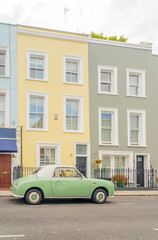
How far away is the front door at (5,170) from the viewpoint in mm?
23125

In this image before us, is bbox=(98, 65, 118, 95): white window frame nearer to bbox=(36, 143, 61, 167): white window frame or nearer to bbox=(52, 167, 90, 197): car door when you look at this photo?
bbox=(36, 143, 61, 167): white window frame

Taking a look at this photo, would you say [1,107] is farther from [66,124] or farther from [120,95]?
[120,95]

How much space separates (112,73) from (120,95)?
173 cm

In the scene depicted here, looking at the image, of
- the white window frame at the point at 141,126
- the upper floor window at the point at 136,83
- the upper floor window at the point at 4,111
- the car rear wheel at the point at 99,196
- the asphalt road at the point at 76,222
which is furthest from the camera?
the upper floor window at the point at 136,83

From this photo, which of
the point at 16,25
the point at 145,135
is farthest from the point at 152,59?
the point at 16,25

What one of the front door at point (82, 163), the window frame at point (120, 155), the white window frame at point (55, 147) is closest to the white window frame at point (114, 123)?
the window frame at point (120, 155)

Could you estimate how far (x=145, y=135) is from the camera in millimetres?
27609

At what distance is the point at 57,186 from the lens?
47.2ft

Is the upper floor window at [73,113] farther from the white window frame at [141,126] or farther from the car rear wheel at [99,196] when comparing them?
the car rear wheel at [99,196]

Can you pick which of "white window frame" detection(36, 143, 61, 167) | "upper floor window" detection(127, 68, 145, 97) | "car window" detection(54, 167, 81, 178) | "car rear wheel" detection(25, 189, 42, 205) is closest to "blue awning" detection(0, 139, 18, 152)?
"white window frame" detection(36, 143, 61, 167)

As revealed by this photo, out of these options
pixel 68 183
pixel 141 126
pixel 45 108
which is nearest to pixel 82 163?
pixel 45 108

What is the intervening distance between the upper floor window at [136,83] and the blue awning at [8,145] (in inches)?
387

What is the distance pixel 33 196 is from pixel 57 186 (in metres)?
1.02

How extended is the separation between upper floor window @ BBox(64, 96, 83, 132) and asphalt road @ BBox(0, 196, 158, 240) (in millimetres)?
11707
